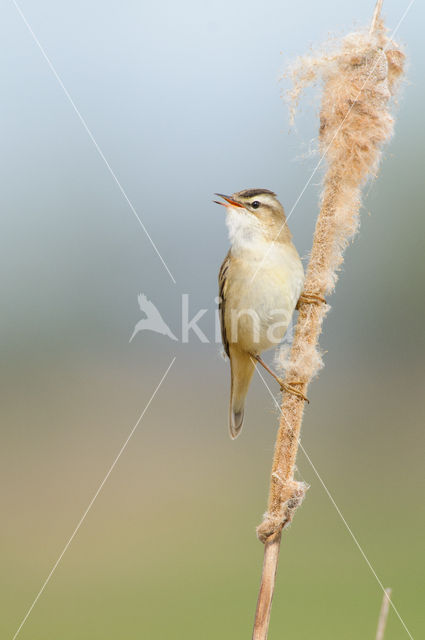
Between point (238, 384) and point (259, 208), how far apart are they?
39.3 inches

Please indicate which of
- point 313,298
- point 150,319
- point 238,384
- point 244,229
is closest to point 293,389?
point 313,298

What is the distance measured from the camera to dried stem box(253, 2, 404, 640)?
2.12m

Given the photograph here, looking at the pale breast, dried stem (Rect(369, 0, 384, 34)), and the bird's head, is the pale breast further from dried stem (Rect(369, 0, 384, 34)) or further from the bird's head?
dried stem (Rect(369, 0, 384, 34))

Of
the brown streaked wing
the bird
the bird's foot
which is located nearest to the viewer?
the bird's foot

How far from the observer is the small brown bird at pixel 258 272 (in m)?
2.81

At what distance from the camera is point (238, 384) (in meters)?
3.27

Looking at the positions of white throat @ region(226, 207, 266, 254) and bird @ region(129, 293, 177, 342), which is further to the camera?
bird @ region(129, 293, 177, 342)

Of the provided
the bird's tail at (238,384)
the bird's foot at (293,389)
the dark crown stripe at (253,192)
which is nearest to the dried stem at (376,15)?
the dark crown stripe at (253,192)

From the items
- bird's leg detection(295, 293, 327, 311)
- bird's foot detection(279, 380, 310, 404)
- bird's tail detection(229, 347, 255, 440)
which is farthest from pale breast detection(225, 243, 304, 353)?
bird's foot detection(279, 380, 310, 404)

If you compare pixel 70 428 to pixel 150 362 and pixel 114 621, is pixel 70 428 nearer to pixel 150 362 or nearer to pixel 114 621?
pixel 150 362

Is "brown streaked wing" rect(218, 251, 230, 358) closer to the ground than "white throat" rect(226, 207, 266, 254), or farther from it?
closer to the ground

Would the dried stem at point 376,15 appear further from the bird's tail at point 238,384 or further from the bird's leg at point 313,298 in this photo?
the bird's tail at point 238,384

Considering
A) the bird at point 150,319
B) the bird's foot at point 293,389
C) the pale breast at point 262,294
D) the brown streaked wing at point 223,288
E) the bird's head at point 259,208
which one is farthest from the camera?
the bird at point 150,319

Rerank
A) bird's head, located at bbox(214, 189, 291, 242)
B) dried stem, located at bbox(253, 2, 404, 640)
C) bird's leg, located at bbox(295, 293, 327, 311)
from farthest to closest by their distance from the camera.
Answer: bird's head, located at bbox(214, 189, 291, 242)
bird's leg, located at bbox(295, 293, 327, 311)
dried stem, located at bbox(253, 2, 404, 640)
